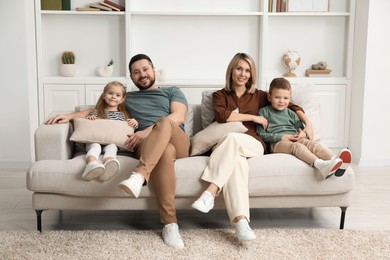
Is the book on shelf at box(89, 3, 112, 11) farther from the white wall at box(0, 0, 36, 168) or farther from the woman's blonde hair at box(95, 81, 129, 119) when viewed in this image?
the woman's blonde hair at box(95, 81, 129, 119)

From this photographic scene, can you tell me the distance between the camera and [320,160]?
331cm

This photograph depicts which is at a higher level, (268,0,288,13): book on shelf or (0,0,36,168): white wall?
(268,0,288,13): book on shelf

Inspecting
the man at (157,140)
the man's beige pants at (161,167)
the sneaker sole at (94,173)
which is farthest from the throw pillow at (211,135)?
the sneaker sole at (94,173)

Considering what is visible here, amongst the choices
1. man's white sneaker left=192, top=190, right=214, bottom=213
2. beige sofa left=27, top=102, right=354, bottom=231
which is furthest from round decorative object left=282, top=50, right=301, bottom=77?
man's white sneaker left=192, top=190, right=214, bottom=213

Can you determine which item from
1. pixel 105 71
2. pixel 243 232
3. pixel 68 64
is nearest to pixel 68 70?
pixel 68 64

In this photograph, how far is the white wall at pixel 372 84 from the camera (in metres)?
5.05

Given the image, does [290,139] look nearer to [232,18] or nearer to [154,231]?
[154,231]

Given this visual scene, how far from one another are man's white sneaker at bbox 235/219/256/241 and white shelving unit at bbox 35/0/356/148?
7.52ft

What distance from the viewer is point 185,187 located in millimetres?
3266

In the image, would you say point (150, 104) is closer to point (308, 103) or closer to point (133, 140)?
point (133, 140)

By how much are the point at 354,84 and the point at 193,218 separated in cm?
247

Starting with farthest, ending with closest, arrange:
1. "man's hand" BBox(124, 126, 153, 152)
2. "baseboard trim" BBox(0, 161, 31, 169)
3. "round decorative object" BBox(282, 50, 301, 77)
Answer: "round decorative object" BBox(282, 50, 301, 77) → "baseboard trim" BBox(0, 161, 31, 169) → "man's hand" BBox(124, 126, 153, 152)

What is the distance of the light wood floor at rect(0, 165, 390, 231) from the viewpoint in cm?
353

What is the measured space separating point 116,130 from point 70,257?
2.97ft
